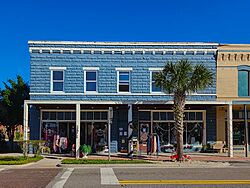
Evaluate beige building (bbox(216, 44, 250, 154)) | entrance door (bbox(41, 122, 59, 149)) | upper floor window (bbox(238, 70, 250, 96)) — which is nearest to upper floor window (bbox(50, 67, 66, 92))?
entrance door (bbox(41, 122, 59, 149))

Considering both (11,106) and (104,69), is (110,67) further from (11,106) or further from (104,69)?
(11,106)

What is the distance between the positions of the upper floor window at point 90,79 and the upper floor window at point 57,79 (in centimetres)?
164

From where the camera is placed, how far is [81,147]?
25.2 meters

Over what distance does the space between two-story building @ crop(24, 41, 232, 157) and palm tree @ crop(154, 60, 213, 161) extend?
525cm

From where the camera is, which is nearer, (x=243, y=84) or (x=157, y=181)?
(x=157, y=181)

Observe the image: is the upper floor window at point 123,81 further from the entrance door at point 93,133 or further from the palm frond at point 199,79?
the palm frond at point 199,79

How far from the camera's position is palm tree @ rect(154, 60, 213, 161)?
22.2 m

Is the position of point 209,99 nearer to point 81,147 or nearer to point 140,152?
point 140,152

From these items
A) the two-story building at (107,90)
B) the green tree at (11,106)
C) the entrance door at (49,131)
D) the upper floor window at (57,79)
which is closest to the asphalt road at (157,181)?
the two-story building at (107,90)

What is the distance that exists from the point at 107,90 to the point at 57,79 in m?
3.66

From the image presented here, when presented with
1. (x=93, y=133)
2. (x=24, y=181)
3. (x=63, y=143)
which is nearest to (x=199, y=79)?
(x=93, y=133)

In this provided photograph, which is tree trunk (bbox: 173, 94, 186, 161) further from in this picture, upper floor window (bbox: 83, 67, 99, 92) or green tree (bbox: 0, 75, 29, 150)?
green tree (bbox: 0, 75, 29, 150)

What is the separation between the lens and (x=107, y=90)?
95.0 ft

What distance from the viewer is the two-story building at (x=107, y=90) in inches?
1128
